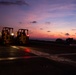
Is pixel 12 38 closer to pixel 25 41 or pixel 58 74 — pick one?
pixel 25 41

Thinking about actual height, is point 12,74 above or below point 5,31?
below

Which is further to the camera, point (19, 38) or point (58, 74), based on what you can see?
point (19, 38)

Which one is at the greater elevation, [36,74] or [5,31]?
[5,31]

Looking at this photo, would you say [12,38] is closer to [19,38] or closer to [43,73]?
[19,38]

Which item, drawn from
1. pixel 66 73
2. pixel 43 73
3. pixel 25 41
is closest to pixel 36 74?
pixel 43 73

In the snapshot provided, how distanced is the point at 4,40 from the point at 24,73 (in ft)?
127

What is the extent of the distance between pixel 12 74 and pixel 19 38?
128ft

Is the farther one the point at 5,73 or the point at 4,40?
the point at 4,40

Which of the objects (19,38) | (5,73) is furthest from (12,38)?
(5,73)

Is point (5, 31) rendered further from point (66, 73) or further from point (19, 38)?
point (66, 73)

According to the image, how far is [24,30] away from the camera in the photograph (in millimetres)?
50219

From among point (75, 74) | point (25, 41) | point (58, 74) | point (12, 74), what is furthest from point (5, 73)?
point (25, 41)

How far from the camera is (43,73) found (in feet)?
39.1

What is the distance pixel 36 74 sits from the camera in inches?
459
